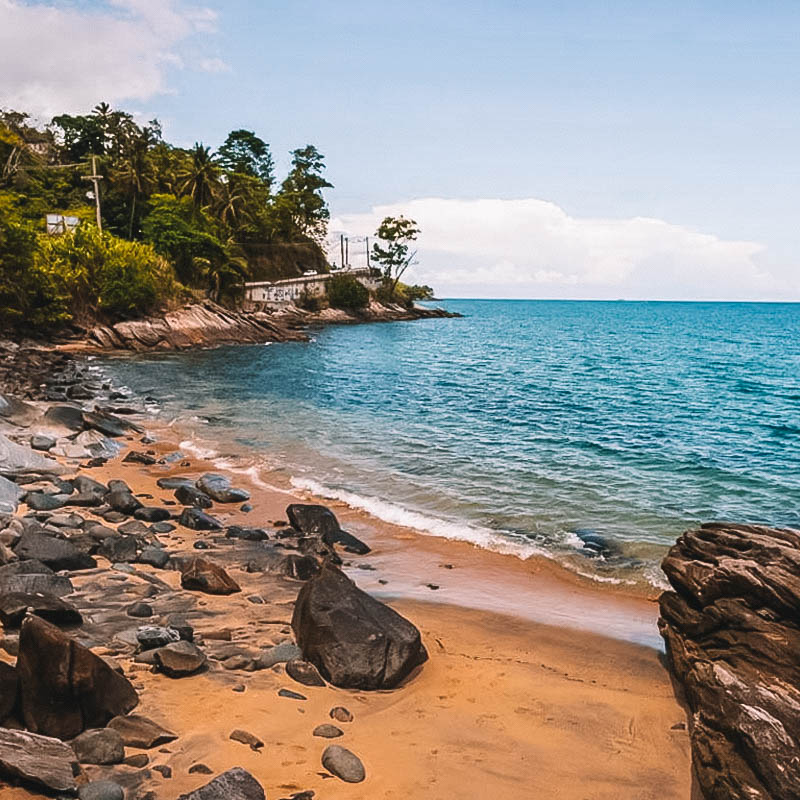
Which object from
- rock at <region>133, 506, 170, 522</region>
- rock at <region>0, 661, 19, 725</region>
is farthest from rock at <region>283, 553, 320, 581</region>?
rock at <region>0, 661, 19, 725</region>

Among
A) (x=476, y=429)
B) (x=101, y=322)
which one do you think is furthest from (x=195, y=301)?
(x=476, y=429)

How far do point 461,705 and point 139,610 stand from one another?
3288mm

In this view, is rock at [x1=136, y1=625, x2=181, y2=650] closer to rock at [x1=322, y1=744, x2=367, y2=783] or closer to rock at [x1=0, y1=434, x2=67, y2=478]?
rock at [x1=322, y1=744, x2=367, y2=783]

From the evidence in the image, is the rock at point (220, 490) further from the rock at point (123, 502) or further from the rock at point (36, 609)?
the rock at point (36, 609)

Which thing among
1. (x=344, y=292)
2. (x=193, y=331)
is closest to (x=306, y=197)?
(x=344, y=292)

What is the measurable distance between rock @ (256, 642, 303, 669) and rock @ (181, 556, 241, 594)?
168 cm

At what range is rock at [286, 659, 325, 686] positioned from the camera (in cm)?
582

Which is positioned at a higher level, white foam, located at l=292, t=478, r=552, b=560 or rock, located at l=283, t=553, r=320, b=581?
rock, located at l=283, t=553, r=320, b=581

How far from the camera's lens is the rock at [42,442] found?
14.4 meters

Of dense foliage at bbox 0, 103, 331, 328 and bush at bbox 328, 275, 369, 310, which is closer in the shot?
dense foliage at bbox 0, 103, 331, 328

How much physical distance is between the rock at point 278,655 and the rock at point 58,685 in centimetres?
154

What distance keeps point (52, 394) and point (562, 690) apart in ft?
73.7

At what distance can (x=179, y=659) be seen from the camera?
5613mm

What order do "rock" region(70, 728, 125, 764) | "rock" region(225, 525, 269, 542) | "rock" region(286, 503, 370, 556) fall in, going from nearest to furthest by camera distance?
"rock" region(70, 728, 125, 764)
"rock" region(225, 525, 269, 542)
"rock" region(286, 503, 370, 556)
